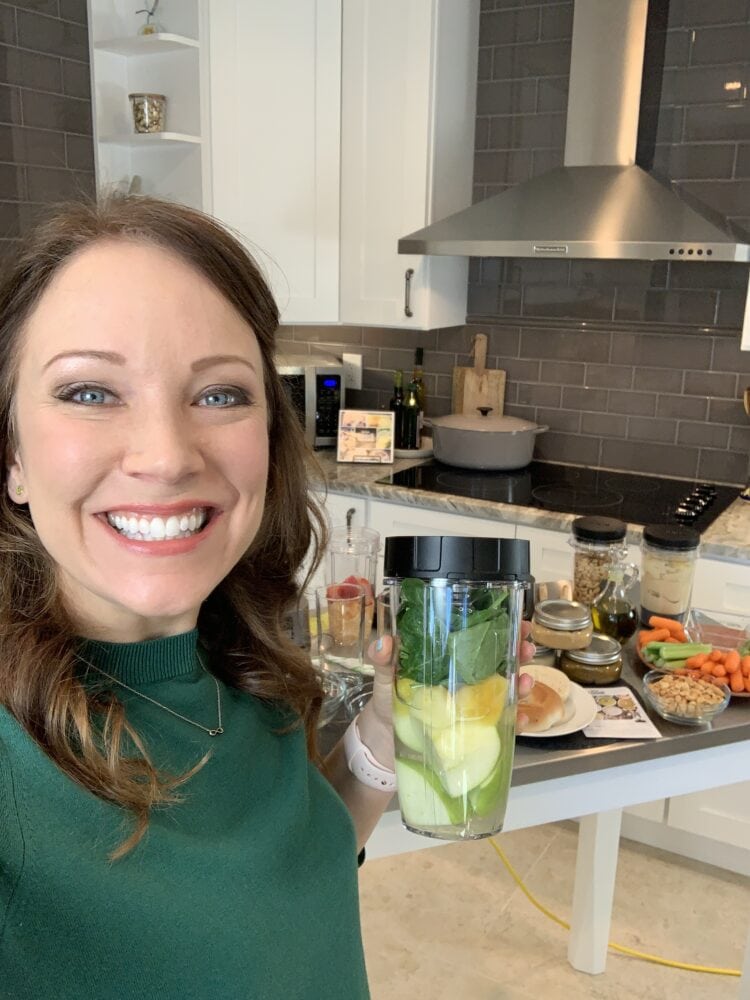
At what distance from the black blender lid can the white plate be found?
44 centimetres

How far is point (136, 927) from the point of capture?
29.6 inches

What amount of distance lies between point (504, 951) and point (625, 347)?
1.95 m

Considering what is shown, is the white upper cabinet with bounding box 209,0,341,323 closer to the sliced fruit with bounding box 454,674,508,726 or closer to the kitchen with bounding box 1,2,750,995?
the kitchen with bounding box 1,2,750,995

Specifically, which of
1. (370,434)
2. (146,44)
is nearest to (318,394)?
(370,434)

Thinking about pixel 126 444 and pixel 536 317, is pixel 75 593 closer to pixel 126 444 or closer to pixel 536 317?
pixel 126 444

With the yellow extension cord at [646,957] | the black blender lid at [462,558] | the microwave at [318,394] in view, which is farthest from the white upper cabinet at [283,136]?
the black blender lid at [462,558]

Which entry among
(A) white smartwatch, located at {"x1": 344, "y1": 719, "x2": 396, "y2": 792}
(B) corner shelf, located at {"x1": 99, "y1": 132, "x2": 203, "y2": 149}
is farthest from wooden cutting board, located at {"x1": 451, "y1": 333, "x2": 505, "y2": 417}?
(A) white smartwatch, located at {"x1": 344, "y1": 719, "x2": 396, "y2": 792}

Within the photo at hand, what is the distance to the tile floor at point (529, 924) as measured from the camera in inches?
86.1

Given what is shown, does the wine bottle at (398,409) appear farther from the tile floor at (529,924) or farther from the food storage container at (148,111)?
the tile floor at (529,924)

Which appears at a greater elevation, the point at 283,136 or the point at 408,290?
the point at 283,136

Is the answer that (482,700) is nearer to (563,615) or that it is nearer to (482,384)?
(563,615)

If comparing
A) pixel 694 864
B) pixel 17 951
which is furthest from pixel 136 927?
pixel 694 864

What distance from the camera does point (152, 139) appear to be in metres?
2.92

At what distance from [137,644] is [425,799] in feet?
1.25
